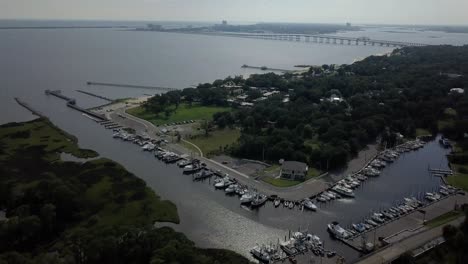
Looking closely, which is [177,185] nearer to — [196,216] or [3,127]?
[196,216]

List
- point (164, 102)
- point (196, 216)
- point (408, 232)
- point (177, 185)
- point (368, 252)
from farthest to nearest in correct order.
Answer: point (164, 102), point (177, 185), point (196, 216), point (408, 232), point (368, 252)

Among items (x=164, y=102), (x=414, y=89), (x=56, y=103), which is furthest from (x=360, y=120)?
(x=56, y=103)

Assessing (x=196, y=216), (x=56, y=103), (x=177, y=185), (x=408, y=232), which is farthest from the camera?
(x=56, y=103)

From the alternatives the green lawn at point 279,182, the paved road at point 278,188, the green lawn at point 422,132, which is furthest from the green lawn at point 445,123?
the green lawn at point 279,182

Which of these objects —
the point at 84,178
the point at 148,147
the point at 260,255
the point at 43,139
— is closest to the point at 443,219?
the point at 260,255

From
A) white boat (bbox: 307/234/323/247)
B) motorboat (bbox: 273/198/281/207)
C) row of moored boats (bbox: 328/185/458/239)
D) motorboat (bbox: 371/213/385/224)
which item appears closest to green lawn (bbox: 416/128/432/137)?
row of moored boats (bbox: 328/185/458/239)

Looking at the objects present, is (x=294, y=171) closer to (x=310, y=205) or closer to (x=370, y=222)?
(x=310, y=205)

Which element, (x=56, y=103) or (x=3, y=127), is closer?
(x=3, y=127)

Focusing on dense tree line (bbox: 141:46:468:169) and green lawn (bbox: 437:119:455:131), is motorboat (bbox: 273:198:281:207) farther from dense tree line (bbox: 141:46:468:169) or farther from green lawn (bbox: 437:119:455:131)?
green lawn (bbox: 437:119:455:131)
